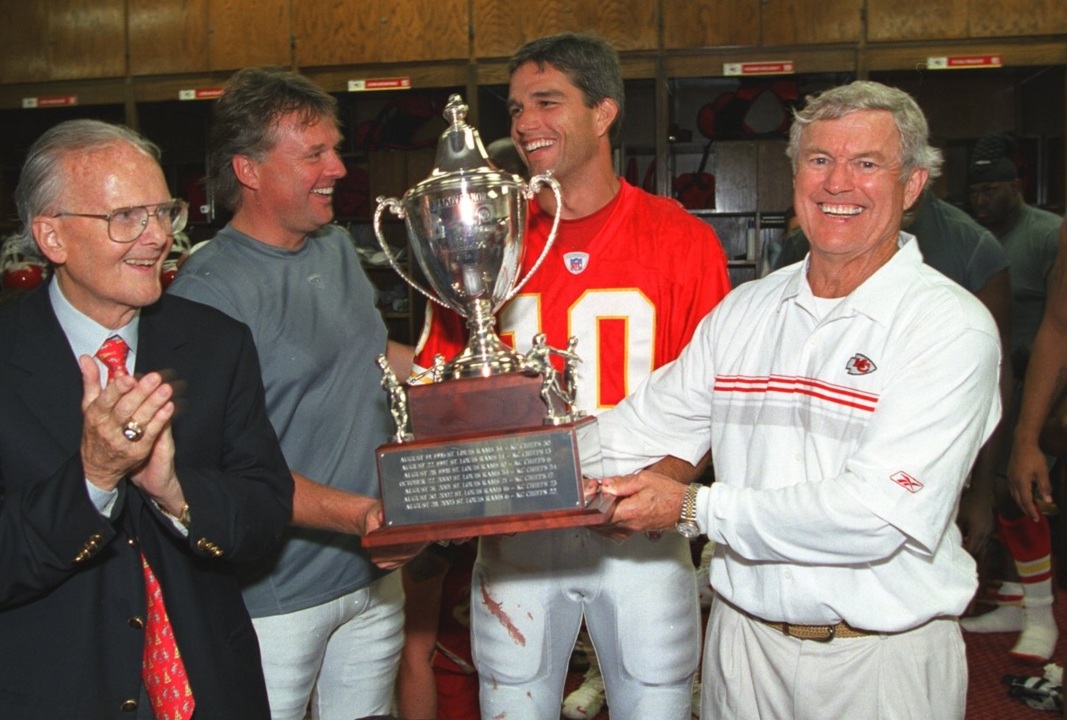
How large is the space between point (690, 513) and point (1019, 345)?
289 centimetres

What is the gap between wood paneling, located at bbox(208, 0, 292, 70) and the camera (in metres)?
6.04

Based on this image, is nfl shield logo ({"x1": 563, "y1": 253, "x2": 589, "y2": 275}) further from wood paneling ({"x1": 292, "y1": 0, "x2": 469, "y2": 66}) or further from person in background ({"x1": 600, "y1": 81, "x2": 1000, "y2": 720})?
wood paneling ({"x1": 292, "y1": 0, "x2": 469, "y2": 66})

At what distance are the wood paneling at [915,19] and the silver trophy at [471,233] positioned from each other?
4365 millimetres

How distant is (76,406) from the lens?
1521 mm

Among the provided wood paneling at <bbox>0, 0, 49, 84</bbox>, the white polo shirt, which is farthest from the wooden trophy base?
wood paneling at <bbox>0, 0, 49, 84</bbox>

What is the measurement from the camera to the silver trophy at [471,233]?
1.74 metres

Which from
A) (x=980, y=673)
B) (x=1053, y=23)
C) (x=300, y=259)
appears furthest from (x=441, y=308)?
(x=1053, y=23)

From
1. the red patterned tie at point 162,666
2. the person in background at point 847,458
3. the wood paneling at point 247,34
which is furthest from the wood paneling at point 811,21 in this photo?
the red patterned tie at point 162,666

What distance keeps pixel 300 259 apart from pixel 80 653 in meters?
1.03

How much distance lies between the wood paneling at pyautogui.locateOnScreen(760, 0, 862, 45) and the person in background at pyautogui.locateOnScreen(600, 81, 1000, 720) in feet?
13.4

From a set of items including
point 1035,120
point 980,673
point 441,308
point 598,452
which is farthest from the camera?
point 1035,120

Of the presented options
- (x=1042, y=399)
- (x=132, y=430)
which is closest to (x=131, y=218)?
(x=132, y=430)

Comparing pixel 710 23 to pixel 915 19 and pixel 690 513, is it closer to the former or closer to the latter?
pixel 915 19

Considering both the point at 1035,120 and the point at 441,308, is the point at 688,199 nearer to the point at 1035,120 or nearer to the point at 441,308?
the point at 1035,120
